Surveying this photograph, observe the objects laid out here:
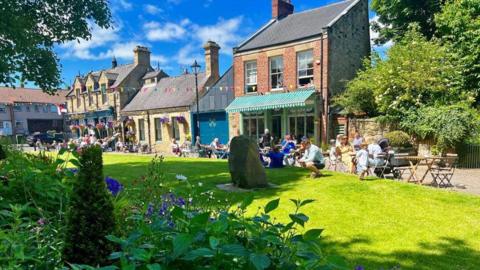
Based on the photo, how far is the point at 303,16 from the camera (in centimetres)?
2136

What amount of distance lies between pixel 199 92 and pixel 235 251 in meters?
24.5

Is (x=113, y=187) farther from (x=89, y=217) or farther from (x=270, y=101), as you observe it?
(x=270, y=101)

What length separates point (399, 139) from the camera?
14.0m

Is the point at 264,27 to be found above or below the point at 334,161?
above

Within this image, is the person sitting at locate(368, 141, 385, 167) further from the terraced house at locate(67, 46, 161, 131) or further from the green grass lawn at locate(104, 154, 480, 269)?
the terraced house at locate(67, 46, 161, 131)

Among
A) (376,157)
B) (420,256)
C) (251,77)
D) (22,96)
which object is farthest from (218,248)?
(22,96)

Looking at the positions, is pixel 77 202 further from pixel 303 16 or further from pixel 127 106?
pixel 127 106

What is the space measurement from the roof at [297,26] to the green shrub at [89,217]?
1748cm

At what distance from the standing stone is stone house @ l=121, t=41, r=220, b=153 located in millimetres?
17291

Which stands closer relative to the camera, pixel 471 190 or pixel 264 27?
pixel 471 190

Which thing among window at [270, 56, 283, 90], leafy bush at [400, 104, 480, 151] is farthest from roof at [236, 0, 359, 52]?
leafy bush at [400, 104, 480, 151]

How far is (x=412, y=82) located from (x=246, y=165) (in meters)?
11.0

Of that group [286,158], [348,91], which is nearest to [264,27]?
[348,91]

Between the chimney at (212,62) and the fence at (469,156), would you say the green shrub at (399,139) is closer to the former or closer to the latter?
the fence at (469,156)
